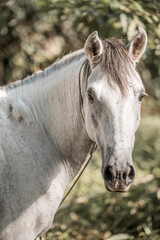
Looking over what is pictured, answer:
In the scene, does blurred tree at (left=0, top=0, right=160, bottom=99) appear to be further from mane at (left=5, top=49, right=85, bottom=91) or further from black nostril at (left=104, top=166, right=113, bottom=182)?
black nostril at (left=104, top=166, right=113, bottom=182)

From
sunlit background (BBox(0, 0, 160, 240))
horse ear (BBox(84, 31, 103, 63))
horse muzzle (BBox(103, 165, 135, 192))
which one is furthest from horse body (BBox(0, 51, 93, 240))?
sunlit background (BBox(0, 0, 160, 240))

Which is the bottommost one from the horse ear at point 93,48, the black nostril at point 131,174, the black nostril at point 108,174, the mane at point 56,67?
the black nostril at point 131,174

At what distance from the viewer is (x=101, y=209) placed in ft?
19.0

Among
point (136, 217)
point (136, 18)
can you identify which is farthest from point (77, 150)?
point (136, 217)

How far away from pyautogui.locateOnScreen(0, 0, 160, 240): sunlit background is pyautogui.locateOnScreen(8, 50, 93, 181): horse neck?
649 mm

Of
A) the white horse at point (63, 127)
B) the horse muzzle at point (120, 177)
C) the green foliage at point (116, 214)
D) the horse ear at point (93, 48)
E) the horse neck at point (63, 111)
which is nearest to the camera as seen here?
the horse muzzle at point (120, 177)

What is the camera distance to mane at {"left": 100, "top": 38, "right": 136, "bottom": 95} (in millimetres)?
2480

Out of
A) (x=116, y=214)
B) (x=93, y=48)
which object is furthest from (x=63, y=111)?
(x=116, y=214)

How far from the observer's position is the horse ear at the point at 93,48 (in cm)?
255

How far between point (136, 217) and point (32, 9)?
4763mm

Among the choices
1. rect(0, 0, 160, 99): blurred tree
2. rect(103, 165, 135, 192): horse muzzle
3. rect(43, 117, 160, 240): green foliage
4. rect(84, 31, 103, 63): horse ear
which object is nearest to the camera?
rect(103, 165, 135, 192): horse muzzle

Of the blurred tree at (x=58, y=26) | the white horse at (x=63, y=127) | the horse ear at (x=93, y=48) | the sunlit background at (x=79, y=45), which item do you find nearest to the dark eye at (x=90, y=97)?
the white horse at (x=63, y=127)

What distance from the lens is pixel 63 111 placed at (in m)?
2.88

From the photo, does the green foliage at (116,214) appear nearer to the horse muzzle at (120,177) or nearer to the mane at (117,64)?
the horse muzzle at (120,177)
